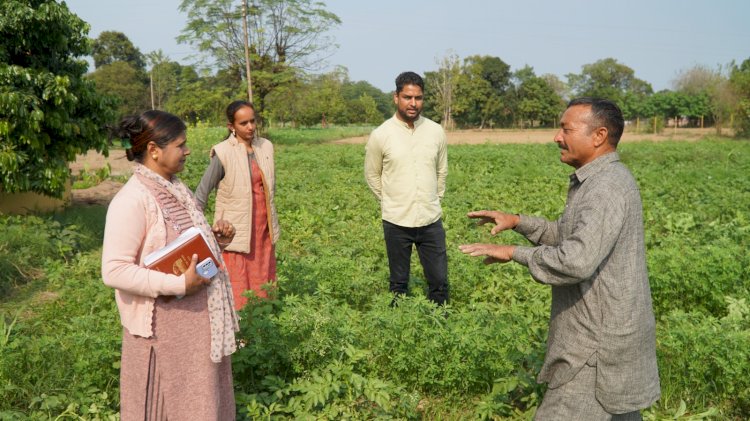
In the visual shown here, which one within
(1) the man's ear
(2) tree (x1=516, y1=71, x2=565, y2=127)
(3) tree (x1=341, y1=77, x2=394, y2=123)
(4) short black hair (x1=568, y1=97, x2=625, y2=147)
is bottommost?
(1) the man's ear

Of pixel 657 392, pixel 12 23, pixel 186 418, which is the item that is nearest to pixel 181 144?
pixel 186 418

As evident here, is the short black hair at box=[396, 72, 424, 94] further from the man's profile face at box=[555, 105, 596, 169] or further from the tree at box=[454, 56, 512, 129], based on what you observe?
the tree at box=[454, 56, 512, 129]

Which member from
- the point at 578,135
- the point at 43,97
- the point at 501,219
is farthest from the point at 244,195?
the point at 43,97

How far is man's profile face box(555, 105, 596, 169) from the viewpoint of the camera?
7.63 ft

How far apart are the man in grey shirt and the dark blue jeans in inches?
77.7

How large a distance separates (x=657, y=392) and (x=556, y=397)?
0.42 meters

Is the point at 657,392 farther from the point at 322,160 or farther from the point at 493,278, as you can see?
the point at 322,160

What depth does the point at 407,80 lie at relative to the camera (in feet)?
13.8

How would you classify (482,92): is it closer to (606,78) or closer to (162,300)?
(606,78)

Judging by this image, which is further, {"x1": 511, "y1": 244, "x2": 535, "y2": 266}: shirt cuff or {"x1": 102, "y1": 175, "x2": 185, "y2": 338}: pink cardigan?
{"x1": 511, "y1": 244, "x2": 535, "y2": 266}: shirt cuff

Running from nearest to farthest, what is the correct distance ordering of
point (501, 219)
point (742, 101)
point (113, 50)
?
point (501, 219) < point (742, 101) < point (113, 50)

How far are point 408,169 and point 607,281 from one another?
229cm

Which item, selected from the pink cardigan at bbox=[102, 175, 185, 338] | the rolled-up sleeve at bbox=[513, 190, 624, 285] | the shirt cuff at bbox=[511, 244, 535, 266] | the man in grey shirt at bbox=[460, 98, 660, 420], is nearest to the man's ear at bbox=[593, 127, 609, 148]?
the man in grey shirt at bbox=[460, 98, 660, 420]

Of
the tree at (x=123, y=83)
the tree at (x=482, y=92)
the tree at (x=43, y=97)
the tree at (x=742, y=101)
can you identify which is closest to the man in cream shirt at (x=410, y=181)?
the tree at (x=43, y=97)
